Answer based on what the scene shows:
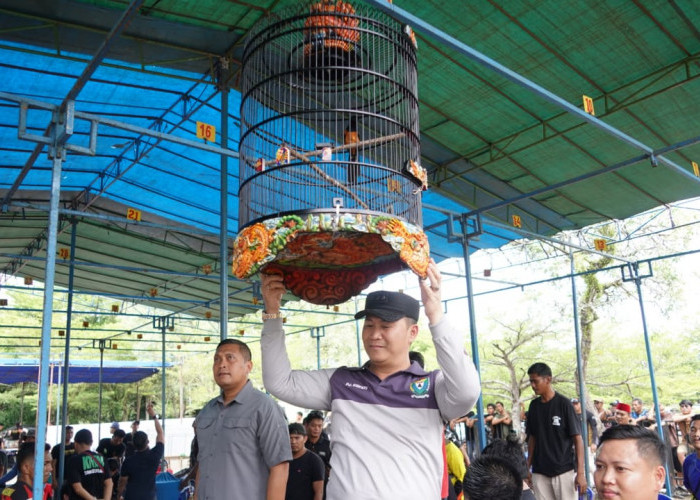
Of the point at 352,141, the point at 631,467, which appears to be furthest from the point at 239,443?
the point at 631,467

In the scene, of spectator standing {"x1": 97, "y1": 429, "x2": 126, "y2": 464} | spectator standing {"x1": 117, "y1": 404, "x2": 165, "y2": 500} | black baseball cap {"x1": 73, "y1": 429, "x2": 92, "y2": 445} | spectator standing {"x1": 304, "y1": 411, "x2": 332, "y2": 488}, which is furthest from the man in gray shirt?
spectator standing {"x1": 97, "y1": 429, "x2": 126, "y2": 464}

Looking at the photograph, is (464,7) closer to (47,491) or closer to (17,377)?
(47,491)

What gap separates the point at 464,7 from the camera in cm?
629

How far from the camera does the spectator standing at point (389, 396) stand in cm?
207

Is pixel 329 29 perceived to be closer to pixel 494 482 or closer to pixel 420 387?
pixel 420 387

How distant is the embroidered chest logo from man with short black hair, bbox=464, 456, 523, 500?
475mm

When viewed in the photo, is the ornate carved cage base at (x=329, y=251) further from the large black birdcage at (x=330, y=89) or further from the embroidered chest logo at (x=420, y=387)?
the embroidered chest logo at (x=420, y=387)

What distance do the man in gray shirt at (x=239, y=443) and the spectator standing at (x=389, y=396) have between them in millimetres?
692

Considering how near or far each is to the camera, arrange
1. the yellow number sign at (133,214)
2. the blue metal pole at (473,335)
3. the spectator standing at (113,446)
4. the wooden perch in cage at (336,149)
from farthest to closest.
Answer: the yellow number sign at (133,214) → the spectator standing at (113,446) → the blue metal pole at (473,335) → the wooden perch in cage at (336,149)

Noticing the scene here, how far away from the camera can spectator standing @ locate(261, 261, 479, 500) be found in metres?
2.07

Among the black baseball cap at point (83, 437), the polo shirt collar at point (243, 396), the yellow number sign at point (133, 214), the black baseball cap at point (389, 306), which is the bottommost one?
the black baseball cap at point (83, 437)

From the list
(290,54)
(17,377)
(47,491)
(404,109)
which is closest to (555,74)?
(404,109)

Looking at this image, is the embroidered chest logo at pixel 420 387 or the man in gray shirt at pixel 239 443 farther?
the man in gray shirt at pixel 239 443

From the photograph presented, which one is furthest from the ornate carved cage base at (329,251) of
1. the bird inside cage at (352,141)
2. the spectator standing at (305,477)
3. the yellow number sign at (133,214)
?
the yellow number sign at (133,214)
